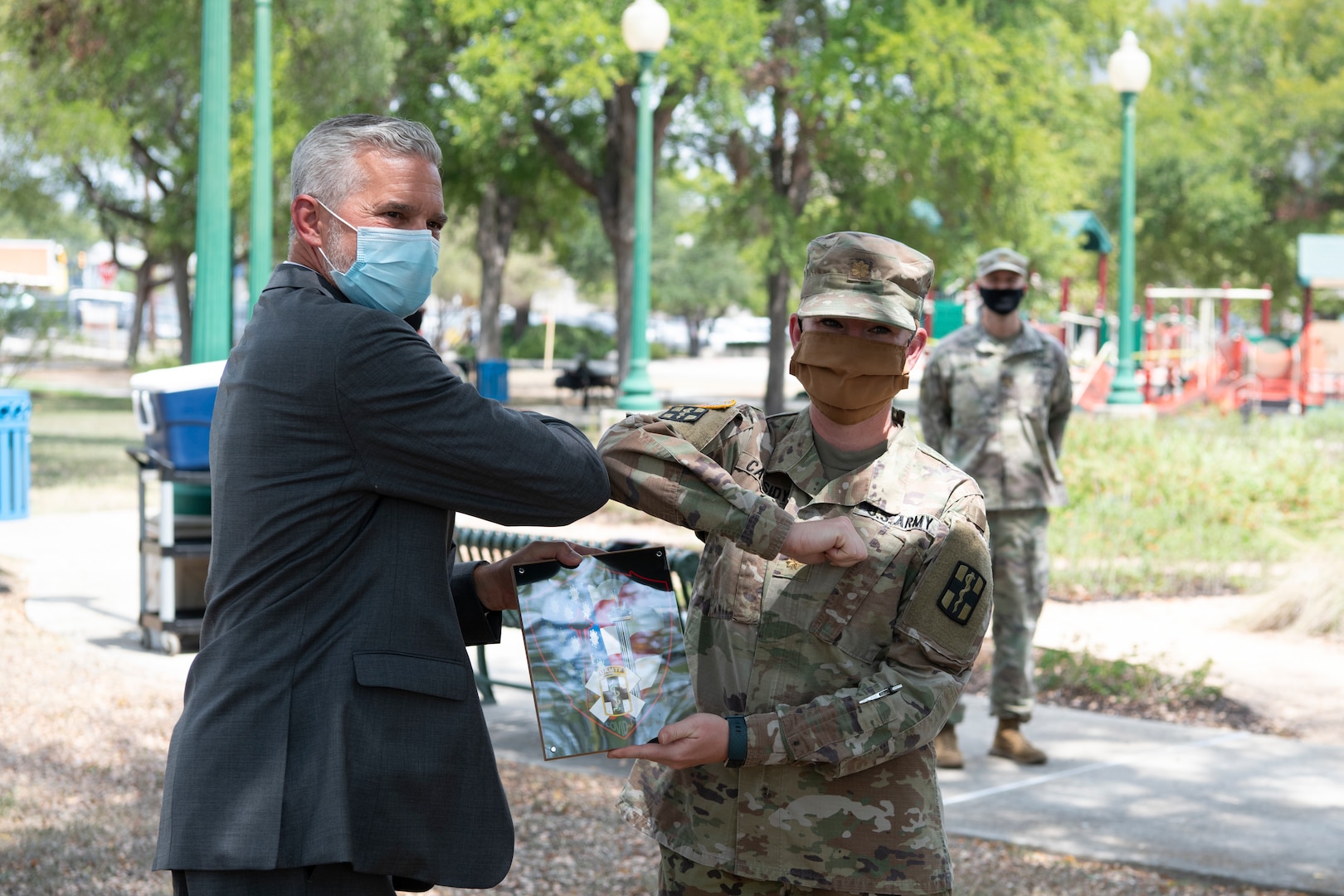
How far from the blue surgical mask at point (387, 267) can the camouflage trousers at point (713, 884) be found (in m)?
1.10

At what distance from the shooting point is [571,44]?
2083 centimetres

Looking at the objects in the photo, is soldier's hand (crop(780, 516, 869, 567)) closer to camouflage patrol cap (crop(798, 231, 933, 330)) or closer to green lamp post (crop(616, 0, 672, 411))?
camouflage patrol cap (crop(798, 231, 933, 330))

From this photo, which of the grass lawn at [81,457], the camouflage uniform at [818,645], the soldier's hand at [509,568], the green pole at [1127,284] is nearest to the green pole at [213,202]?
the grass lawn at [81,457]

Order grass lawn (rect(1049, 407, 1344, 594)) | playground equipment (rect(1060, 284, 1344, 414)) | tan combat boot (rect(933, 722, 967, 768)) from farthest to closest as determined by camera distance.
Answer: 1. playground equipment (rect(1060, 284, 1344, 414))
2. grass lawn (rect(1049, 407, 1344, 594))
3. tan combat boot (rect(933, 722, 967, 768))

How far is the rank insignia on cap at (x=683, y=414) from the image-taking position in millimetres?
2471

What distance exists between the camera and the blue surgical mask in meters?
2.18

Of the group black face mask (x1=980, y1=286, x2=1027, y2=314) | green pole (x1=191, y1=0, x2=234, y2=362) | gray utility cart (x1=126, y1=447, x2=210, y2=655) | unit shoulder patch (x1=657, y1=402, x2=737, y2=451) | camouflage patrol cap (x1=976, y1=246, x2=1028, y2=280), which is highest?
green pole (x1=191, y1=0, x2=234, y2=362)

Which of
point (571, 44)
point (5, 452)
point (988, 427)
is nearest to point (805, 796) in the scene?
point (988, 427)

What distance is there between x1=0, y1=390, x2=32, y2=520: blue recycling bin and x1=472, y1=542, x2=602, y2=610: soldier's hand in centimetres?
831

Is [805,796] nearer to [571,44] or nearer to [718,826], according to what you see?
[718,826]

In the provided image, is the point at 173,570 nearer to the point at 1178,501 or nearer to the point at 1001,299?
the point at 1001,299

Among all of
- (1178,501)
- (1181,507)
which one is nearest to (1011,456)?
(1181,507)

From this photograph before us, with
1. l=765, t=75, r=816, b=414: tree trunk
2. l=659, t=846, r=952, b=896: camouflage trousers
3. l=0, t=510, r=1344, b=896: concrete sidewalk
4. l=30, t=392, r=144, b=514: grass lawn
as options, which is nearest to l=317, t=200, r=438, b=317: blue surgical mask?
l=659, t=846, r=952, b=896: camouflage trousers

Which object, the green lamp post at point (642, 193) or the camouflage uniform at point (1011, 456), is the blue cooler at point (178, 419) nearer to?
the camouflage uniform at point (1011, 456)
